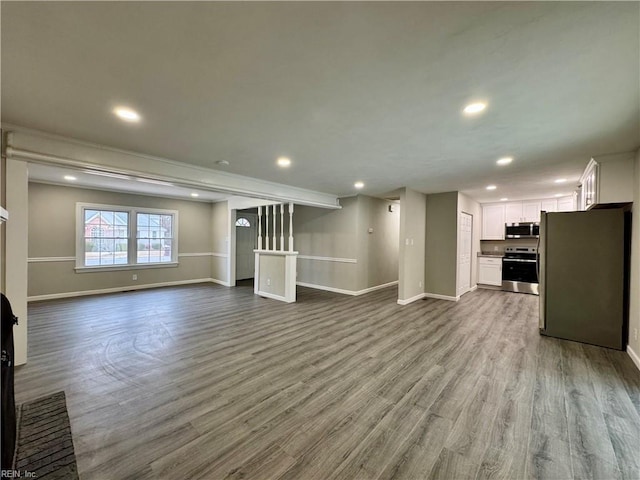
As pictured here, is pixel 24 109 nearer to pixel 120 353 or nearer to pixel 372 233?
pixel 120 353

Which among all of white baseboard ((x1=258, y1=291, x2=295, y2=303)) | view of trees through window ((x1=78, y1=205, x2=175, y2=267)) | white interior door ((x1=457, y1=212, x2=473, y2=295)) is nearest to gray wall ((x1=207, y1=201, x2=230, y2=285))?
view of trees through window ((x1=78, y1=205, x2=175, y2=267))

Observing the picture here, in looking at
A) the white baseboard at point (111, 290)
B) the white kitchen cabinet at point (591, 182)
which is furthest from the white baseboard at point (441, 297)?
the white baseboard at point (111, 290)

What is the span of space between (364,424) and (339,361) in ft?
3.35

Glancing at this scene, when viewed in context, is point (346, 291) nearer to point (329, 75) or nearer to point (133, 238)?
point (329, 75)

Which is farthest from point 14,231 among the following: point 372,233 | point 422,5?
point 372,233

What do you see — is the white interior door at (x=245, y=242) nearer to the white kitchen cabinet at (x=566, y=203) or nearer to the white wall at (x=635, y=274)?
the white wall at (x=635, y=274)

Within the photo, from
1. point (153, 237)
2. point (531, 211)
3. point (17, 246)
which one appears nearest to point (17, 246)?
point (17, 246)

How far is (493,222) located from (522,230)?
723mm

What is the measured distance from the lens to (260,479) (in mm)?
1519

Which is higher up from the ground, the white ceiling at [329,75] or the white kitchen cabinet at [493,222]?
the white ceiling at [329,75]

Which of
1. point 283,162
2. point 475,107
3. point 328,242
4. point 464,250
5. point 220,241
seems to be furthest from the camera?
point 220,241

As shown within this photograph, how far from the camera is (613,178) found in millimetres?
3352

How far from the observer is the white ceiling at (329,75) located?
129 cm

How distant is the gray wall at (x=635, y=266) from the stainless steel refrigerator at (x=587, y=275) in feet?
0.60
